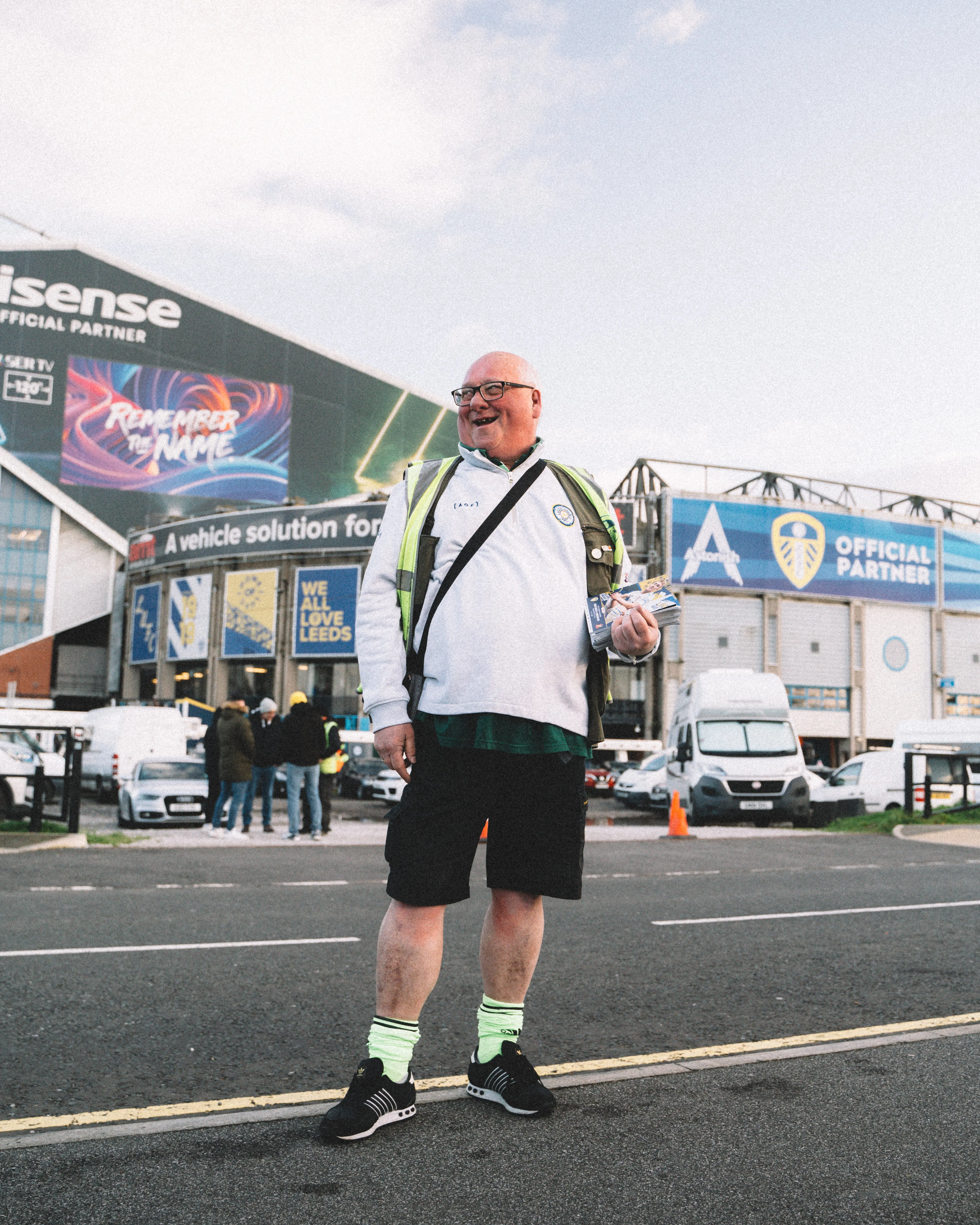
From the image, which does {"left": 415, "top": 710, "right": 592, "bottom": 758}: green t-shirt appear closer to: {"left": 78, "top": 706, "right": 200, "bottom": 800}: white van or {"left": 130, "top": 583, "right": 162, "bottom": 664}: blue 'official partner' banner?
{"left": 78, "top": 706, "right": 200, "bottom": 800}: white van

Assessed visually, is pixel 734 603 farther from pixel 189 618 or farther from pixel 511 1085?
pixel 511 1085

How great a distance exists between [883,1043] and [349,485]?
6323 cm

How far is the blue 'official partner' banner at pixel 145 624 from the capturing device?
54375mm

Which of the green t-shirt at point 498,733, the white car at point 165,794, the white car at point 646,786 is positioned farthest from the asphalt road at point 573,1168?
the white car at point 646,786

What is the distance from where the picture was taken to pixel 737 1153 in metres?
2.47

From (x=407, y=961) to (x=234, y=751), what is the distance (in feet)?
37.8

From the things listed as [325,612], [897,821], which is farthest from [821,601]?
[897,821]

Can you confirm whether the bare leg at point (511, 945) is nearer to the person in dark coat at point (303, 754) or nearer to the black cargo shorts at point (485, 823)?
the black cargo shorts at point (485, 823)

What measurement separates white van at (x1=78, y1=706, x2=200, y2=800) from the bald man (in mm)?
19671

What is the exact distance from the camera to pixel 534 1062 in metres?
3.26

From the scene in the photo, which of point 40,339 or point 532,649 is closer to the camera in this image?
point 532,649

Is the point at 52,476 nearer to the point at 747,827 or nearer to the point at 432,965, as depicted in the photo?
the point at 747,827

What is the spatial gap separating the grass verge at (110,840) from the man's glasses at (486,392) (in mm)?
9822

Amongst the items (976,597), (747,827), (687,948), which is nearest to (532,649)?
(687,948)
